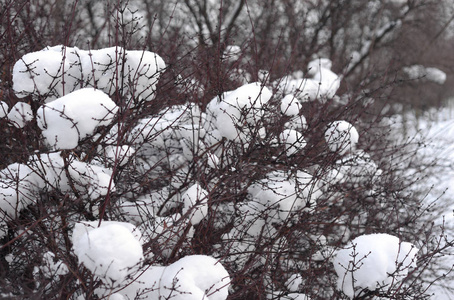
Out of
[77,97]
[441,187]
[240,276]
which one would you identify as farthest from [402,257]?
[441,187]

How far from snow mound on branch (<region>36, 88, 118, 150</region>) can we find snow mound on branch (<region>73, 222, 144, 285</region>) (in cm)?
69

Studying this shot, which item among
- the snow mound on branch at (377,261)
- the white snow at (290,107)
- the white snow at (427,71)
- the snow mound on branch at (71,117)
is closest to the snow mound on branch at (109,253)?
the snow mound on branch at (71,117)

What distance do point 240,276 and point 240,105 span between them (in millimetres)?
1471

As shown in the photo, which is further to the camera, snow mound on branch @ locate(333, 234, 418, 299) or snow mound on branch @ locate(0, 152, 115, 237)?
snow mound on branch @ locate(333, 234, 418, 299)

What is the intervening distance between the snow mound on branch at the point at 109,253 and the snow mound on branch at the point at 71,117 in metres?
0.69

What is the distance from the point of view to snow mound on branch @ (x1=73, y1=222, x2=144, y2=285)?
213 centimetres

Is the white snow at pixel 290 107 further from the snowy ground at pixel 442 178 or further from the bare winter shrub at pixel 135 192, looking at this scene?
the snowy ground at pixel 442 178

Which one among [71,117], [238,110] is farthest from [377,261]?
[71,117]

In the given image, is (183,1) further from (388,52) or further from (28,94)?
(28,94)

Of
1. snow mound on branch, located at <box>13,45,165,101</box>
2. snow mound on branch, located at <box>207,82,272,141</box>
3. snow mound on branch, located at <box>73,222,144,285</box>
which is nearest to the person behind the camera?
snow mound on branch, located at <box>73,222,144,285</box>

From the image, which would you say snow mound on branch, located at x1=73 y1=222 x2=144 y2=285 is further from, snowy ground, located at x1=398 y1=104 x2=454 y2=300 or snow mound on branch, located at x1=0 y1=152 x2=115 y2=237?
snowy ground, located at x1=398 y1=104 x2=454 y2=300

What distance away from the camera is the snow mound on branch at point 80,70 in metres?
2.81

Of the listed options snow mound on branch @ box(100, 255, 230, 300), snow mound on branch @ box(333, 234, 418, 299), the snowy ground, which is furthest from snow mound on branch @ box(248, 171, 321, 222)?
the snowy ground

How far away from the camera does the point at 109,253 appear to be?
7.01ft
